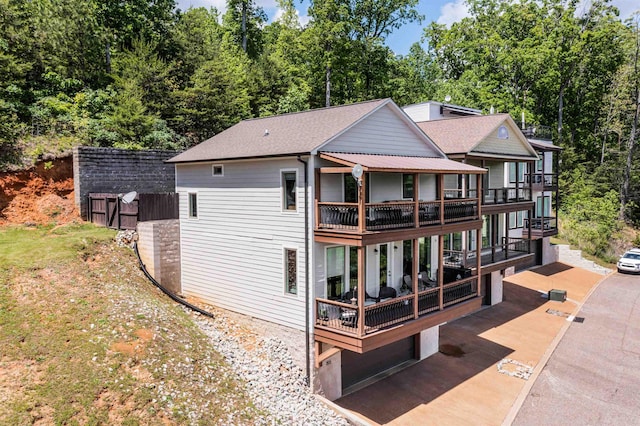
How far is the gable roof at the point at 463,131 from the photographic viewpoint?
2209 cm

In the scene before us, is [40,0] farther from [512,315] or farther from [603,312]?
[603,312]

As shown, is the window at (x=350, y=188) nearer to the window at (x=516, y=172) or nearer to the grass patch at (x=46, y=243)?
the grass patch at (x=46, y=243)

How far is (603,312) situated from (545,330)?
5.50 metres

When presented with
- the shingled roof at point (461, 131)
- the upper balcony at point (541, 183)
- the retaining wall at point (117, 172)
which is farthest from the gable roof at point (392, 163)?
the upper balcony at point (541, 183)

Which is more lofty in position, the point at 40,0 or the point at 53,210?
the point at 40,0

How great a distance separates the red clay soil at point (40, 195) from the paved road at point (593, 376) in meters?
22.1

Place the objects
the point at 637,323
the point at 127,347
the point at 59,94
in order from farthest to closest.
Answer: the point at 59,94 < the point at 637,323 < the point at 127,347

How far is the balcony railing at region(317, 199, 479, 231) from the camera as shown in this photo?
1413 cm

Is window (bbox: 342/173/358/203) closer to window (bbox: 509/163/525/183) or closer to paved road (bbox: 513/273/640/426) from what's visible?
paved road (bbox: 513/273/640/426)

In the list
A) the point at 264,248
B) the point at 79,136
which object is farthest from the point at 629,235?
the point at 79,136

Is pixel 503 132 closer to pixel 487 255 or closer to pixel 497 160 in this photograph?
pixel 497 160

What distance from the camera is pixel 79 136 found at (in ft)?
82.1

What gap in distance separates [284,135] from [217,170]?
3209 mm

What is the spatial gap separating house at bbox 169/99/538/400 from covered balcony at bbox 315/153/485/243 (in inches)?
2.0
